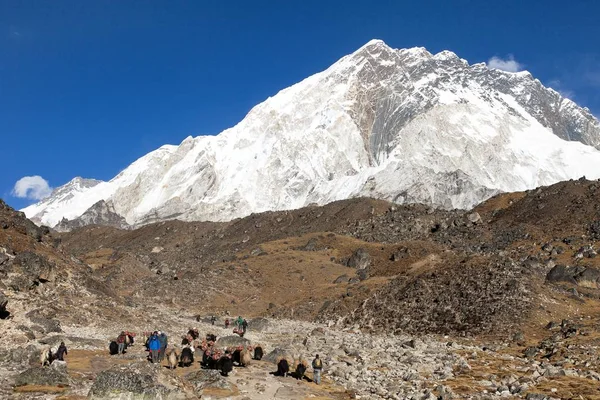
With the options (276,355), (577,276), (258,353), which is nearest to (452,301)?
(577,276)

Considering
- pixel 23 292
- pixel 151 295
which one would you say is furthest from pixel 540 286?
pixel 151 295

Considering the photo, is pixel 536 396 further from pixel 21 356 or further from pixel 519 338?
pixel 21 356

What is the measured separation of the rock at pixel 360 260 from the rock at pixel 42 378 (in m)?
58.3

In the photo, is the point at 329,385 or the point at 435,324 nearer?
the point at 329,385

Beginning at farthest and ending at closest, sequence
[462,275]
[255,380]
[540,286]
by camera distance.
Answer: [462,275], [540,286], [255,380]

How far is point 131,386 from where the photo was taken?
16719 mm

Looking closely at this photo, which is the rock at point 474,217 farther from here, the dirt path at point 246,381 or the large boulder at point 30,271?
the dirt path at point 246,381

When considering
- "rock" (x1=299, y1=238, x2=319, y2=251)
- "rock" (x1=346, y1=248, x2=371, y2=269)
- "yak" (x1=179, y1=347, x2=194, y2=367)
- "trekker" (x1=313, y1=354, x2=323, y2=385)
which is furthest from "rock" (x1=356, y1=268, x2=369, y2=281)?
"yak" (x1=179, y1=347, x2=194, y2=367)

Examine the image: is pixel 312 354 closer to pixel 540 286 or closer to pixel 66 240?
pixel 540 286

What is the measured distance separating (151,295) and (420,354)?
42.3 m

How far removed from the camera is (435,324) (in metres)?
43.4

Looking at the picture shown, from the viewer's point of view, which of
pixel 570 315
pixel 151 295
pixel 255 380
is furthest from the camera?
pixel 151 295

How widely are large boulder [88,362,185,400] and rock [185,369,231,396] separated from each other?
3697 mm

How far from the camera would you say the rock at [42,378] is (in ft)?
63.6
